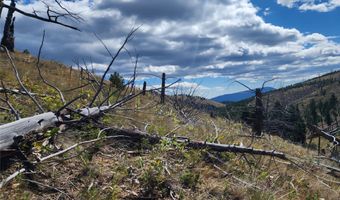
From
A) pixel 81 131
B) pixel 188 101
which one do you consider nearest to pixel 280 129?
pixel 188 101

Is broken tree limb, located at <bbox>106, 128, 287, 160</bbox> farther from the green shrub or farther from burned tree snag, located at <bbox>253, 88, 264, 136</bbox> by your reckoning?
burned tree snag, located at <bbox>253, 88, 264, 136</bbox>

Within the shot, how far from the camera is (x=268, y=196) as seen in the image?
478cm

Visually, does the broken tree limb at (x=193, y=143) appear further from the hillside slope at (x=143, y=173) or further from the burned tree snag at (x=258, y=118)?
the burned tree snag at (x=258, y=118)

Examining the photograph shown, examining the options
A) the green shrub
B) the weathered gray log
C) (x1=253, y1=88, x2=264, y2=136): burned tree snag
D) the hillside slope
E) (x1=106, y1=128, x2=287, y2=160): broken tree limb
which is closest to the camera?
the weathered gray log

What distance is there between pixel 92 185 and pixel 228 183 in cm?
189

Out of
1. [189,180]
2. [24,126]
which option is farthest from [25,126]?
[189,180]

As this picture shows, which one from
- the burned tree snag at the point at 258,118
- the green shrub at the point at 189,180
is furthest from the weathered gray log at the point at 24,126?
the burned tree snag at the point at 258,118

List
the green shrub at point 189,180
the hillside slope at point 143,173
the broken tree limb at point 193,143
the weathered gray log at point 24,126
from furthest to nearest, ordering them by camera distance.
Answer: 1. the broken tree limb at point 193,143
2. the green shrub at point 189,180
3. the hillside slope at point 143,173
4. the weathered gray log at point 24,126

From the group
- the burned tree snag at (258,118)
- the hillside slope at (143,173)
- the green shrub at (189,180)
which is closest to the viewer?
the hillside slope at (143,173)

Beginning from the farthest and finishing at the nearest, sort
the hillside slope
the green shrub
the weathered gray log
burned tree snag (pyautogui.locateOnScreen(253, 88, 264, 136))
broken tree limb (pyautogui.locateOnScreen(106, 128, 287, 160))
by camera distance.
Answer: burned tree snag (pyautogui.locateOnScreen(253, 88, 264, 136)) < broken tree limb (pyautogui.locateOnScreen(106, 128, 287, 160)) < the green shrub < the hillside slope < the weathered gray log

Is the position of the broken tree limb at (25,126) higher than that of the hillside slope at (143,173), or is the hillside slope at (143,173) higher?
the broken tree limb at (25,126)

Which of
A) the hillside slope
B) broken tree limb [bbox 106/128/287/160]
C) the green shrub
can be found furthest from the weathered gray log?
the green shrub

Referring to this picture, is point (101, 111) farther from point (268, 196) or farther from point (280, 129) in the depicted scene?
point (280, 129)

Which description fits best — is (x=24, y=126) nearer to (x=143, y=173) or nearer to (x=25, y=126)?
(x=25, y=126)
